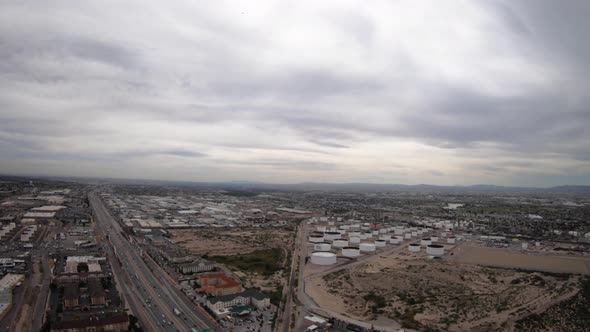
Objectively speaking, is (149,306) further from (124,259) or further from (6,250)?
(6,250)

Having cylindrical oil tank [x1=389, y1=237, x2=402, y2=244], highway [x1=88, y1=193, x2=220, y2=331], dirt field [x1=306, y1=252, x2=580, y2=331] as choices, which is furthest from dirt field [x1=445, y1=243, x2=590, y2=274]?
highway [x1=88, y1=193, x2=220, y2=331]

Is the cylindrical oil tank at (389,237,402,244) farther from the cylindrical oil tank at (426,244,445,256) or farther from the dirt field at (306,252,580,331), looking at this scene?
the dirt field at (306,252,580,331)

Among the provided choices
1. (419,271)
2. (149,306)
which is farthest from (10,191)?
(419,271)

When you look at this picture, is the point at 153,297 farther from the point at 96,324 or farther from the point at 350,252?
the point at 350,252

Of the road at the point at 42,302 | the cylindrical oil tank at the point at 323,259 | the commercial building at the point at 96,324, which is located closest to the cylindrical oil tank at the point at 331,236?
the cylindrical oil tank at the point at 323,259

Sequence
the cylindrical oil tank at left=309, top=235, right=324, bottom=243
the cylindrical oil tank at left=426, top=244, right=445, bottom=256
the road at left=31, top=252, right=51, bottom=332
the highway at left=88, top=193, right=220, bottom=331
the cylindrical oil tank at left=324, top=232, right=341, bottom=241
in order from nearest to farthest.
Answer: the road at left=31, top=252, right=51, bottom=332 < the highway at left=88, top=193, right=220, bottom=331 < the cylindrical oil tank at left=426, top=244, right=445, bottom=256 < the cylindrical oil tank at left=309, top=235, right=324, bottom=243 < the cylindrical oil tank at left=324, top=232, right=341, bottom=241

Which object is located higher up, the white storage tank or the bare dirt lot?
the white storage tank
